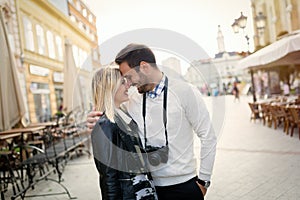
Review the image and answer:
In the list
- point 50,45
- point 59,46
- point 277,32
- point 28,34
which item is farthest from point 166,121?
point 277,32

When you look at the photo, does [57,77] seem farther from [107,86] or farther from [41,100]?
[107,86]

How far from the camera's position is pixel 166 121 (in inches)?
56.8

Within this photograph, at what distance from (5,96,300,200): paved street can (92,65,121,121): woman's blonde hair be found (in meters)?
0.53

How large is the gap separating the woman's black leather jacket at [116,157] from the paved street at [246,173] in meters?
0.54

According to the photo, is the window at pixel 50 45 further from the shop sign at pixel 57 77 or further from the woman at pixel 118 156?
the woman at pixel 118 156

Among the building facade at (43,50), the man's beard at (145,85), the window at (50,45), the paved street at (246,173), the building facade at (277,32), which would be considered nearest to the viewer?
the man's beard at (145,85)

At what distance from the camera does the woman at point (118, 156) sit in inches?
53.0

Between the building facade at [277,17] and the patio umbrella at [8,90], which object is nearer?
the patio umbrella at [8,90]

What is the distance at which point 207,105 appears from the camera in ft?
5.08

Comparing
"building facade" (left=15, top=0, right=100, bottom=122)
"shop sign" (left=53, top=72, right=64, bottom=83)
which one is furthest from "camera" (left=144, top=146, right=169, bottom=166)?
"shop sign" (left=53, top=72, right=64, bottom=83)

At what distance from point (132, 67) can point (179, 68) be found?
26 cm

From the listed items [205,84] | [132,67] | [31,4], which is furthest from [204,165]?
[31,4]

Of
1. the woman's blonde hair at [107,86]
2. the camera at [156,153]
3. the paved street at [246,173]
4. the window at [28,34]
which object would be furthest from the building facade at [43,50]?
the camera at [156,153]

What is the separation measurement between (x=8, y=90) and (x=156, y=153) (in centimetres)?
493
